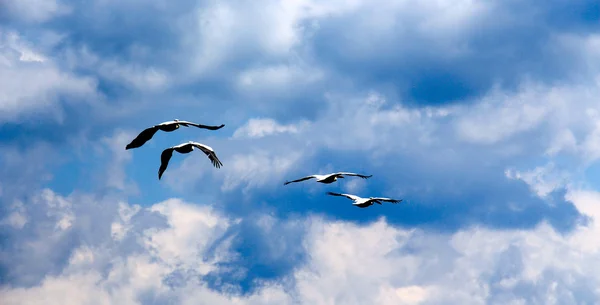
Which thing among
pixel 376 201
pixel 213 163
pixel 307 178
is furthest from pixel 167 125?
pixel 376 201

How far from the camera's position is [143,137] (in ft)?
273

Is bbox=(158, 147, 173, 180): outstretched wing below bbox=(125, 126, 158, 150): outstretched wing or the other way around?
below

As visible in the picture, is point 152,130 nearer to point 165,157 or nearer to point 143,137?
point 143,137

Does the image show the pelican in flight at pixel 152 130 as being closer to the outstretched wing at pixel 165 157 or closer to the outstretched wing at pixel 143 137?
the outstretched wing at pixel 143 137

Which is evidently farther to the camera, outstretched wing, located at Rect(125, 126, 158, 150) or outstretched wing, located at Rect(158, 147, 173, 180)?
outstretched wing, located at Rect(158, 147, 173, 180)

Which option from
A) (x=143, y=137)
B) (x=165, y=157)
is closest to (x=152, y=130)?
(x=143, y=137)

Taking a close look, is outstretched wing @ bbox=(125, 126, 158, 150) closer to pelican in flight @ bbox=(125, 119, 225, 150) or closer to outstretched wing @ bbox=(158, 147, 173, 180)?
pelican in flight @ bbox=(125, 119, 225, 150)

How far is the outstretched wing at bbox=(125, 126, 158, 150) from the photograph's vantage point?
82312mm

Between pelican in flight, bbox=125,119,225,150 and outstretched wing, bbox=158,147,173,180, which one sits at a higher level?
pelican in flight, bbox=125,119,225,150

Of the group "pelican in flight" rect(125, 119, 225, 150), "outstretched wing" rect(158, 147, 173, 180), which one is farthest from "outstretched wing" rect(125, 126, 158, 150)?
"outstretched wing" rect(158, 147, 173, 180)

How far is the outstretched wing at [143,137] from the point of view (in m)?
82.3

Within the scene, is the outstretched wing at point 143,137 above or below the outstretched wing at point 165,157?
above

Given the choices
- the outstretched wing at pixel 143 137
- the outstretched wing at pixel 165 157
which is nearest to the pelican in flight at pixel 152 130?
the outstretched wing at pixel 143 137

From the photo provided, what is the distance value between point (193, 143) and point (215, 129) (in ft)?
18.7
